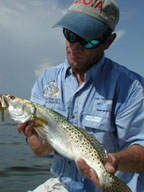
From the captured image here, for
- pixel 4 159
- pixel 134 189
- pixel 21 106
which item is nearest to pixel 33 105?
pixel 21 106

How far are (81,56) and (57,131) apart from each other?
109 cm

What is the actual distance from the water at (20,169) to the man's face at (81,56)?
4.44 metres

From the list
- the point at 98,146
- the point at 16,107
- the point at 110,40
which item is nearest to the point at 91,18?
the point at 110,40

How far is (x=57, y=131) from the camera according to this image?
3.20m

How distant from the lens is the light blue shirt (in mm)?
3381

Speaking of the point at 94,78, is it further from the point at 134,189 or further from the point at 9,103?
the point at 134,189

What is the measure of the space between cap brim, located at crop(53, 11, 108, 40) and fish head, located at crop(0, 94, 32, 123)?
114cm

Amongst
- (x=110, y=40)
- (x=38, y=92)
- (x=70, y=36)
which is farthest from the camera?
(x=38, y=92)

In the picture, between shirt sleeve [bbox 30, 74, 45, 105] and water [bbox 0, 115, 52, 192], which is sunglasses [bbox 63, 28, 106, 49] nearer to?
shirt sleeve [bbox 30, 74, 45, 105]

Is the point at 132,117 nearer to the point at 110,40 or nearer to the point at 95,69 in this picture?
the point at 95,69

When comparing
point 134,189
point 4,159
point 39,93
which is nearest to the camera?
point 134,189

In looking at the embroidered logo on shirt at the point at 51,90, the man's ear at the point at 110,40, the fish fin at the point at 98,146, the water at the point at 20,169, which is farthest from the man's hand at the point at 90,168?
the water at the point at 20,169

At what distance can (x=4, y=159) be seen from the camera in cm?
932

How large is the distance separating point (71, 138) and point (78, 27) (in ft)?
4.75
